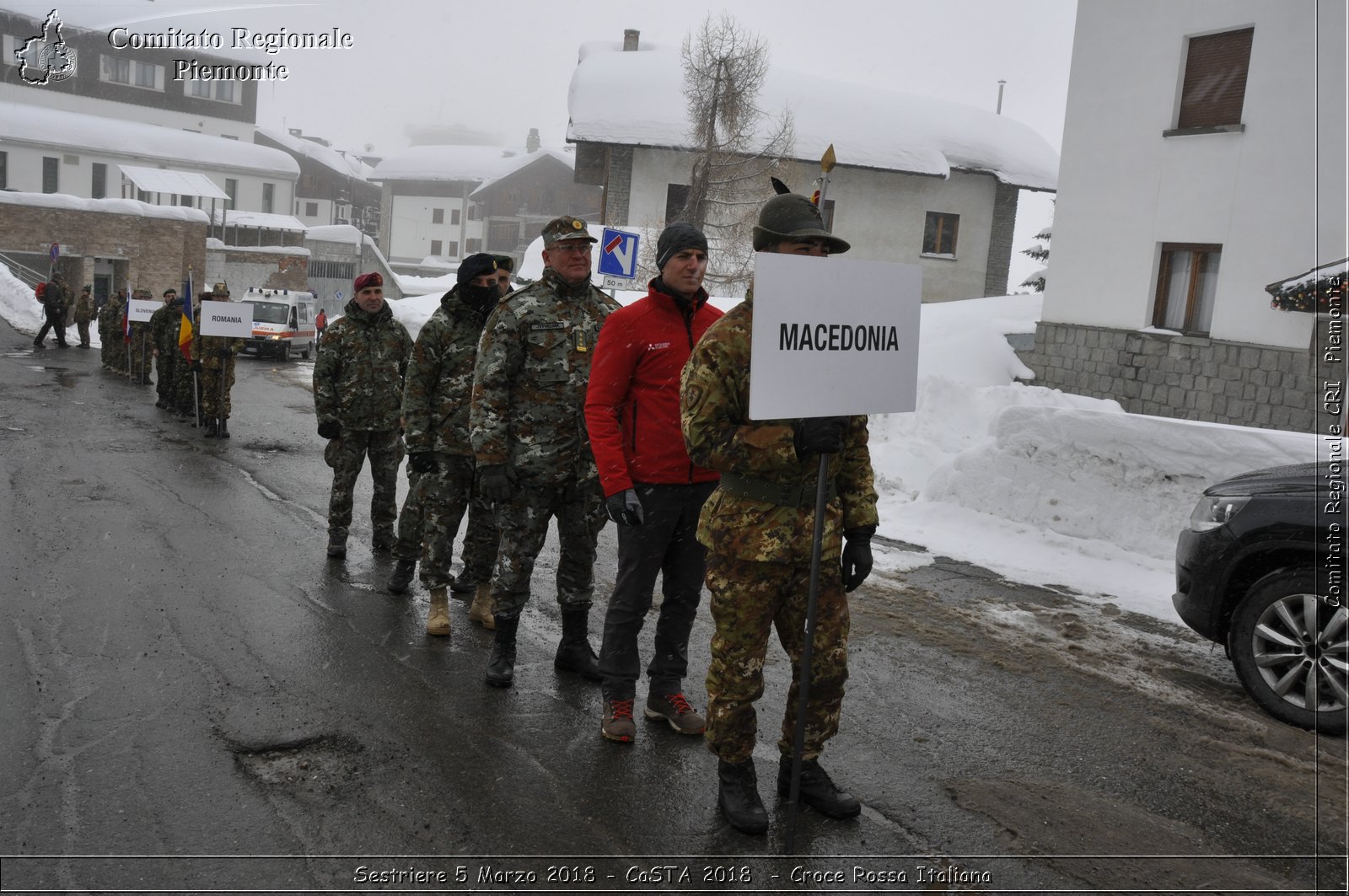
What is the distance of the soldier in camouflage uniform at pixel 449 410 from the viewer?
6.31 m

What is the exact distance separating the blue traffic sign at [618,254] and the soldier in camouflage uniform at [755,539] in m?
12.1

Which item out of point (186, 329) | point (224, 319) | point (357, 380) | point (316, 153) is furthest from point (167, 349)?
point (316, 153)

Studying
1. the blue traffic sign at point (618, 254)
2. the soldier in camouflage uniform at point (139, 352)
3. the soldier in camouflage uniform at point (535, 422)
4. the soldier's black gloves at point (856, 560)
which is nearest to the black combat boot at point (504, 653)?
the soldier in camouflage uniform at point (535, 422)

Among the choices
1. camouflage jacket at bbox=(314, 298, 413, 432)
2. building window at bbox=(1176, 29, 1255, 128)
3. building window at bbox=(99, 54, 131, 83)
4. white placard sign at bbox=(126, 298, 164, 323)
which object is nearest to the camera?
camouflage jacket at bbox=(314, 298, 413, 432)

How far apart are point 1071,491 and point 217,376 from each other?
10966 mm

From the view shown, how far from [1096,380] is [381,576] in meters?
14.9

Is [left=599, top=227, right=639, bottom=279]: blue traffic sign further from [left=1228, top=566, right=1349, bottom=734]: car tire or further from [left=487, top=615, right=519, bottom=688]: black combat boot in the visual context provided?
[left=1228, top=566, right=1349, bottom=734]: car tire

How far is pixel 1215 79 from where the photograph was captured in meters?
16.5

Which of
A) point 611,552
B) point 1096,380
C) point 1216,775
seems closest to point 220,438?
point 611,552

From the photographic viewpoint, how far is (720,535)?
3.82m

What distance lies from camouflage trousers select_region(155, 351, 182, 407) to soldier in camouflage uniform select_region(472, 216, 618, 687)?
13.3 metres

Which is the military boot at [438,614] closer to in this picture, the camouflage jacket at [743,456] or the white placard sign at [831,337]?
the camouflage jacket at [743,456]

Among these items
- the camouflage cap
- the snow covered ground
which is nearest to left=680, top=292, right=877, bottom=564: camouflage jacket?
the camouflage cap

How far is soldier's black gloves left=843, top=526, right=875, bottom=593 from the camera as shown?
12.3 ft
